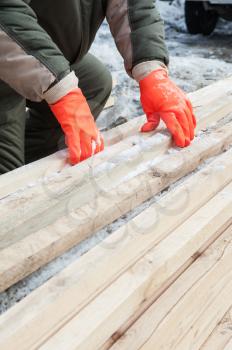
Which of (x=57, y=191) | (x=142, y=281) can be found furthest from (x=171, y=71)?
(x=142, y=281)

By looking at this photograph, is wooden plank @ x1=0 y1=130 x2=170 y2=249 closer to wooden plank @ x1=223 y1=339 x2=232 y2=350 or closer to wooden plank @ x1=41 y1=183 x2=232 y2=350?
wooden plank @ x1=41 y1=183 x2=232 y2=350

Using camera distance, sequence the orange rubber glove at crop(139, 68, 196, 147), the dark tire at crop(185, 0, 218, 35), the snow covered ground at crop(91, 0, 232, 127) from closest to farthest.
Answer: the orange rubber glove at crop(139, 68, 196, 147) < the snow covered ground at crop(91, 0, 232, 127) < the dark tire at crop(185, 0, 218, 35)

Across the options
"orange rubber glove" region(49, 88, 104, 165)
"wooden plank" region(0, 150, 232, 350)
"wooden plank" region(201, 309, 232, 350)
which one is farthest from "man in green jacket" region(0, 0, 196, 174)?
"wooden plank" region(201, 309, 232, 350)

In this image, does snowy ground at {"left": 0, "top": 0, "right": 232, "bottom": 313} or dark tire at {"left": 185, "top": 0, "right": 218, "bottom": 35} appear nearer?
snowy ground at {"left": 0, "top": 0, "right": 232, "bottom": 313}

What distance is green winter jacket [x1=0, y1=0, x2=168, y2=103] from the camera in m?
1.80

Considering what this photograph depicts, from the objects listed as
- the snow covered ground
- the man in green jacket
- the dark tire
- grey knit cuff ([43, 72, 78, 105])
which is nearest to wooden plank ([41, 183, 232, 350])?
the man in green jacket

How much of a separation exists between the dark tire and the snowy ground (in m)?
0.16

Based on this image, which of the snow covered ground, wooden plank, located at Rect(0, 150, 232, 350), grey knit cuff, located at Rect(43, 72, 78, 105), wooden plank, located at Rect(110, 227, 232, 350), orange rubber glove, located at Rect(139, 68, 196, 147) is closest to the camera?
wooden plank, located at Rect(0, 150, 232, 350)

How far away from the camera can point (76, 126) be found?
1860 millimetres

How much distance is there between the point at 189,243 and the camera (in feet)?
4.74

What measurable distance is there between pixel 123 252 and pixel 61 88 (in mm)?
807

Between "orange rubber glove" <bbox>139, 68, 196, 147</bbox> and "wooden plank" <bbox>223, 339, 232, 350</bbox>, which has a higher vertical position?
"orange rubber glove" <bbox>139, 68, 196, 147</bbox>

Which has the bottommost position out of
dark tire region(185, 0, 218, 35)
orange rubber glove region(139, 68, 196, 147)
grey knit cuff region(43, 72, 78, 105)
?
grey knit cuff region(43, 72, 78, 105)

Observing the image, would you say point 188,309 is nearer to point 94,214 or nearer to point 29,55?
point 94,214
